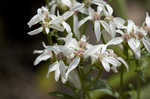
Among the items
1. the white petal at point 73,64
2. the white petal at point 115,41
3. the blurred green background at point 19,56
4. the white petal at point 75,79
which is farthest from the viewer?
the blurred green background at point 19,56

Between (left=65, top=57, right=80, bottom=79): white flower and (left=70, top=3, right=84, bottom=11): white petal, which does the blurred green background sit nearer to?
(left=70, top=3, right=84, bottom=11): white petal

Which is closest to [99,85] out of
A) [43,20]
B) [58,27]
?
[58,27]

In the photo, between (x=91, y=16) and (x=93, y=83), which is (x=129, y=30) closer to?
(x=91, y=16)

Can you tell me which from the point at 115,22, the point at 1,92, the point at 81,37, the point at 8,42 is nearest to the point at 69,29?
the point at 81,37

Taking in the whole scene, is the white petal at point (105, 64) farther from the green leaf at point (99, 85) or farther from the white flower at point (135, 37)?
the green leaf at point (99, 85)

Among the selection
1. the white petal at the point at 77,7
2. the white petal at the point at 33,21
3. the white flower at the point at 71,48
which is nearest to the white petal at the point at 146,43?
the white flower at the point at 71,48

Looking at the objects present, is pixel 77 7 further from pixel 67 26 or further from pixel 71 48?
pixel 71 48
